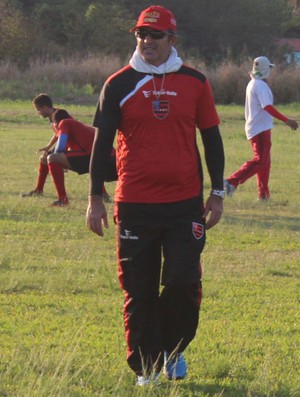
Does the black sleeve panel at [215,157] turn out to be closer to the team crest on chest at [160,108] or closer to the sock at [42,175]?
the team crest on chest at [160,108]

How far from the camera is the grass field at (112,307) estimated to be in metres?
5.78

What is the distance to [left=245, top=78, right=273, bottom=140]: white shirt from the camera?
13828 millimetres

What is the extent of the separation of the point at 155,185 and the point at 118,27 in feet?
175

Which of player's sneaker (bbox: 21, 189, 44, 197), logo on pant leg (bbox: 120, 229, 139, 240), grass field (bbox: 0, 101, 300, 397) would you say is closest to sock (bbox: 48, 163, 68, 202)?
grass field (bbox: 0, 101, 300, 397)

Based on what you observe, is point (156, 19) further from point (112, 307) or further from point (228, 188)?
point (228, 188)

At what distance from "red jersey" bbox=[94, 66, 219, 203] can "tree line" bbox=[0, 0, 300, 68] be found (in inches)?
1600

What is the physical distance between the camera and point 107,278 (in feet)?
28.4

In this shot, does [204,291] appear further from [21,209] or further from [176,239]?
[21,209]

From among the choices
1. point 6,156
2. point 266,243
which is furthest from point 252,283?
point 6,156

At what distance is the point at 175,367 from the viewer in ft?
19.2

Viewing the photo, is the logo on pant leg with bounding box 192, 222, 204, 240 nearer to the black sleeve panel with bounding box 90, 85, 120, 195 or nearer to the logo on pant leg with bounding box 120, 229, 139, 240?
the logo on pant leg with bounding box 120, 229, 139, 240

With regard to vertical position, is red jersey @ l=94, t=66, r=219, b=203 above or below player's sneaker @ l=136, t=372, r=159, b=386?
above

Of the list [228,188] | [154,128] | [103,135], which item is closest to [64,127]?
[228,188]

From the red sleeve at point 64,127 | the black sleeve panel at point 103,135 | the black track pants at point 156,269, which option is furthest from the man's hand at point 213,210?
the red sleeve at point 64,127
